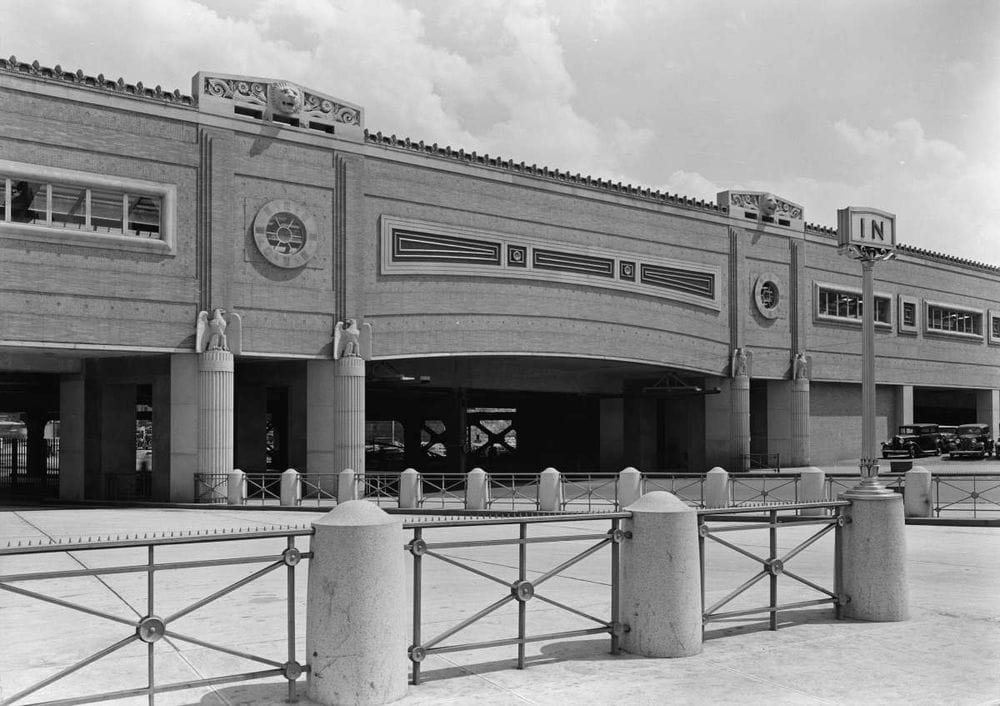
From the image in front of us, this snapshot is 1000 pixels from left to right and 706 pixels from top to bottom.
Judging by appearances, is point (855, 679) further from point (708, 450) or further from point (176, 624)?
point (708, 450)

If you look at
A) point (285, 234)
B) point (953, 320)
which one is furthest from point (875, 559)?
point (953, 320)

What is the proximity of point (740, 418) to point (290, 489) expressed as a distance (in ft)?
81.9

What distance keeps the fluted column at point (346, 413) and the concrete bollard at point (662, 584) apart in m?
24.6

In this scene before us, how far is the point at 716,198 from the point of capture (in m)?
45.8

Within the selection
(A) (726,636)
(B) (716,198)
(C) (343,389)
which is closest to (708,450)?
(B) (716,198)

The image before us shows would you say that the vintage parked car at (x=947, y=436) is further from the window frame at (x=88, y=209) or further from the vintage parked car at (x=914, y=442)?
the window frame at (x=88, y=209)

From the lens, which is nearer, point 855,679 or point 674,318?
point 855,679

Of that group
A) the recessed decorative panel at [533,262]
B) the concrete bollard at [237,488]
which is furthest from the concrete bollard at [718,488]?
the recessed decorative panel at [533,262]

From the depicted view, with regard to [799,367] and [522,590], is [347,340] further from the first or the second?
[799,367]

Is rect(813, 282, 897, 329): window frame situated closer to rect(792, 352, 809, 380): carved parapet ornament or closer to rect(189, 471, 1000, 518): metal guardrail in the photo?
rect(792, 352, 809, 380): carved parapet ornament

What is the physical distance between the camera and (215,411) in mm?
29328

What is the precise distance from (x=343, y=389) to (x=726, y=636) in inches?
960

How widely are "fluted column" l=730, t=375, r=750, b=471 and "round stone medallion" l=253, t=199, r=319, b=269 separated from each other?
22472mm

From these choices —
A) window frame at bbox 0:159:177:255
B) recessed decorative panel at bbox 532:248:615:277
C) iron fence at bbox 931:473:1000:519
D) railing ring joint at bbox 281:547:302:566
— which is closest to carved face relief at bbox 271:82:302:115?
window frame at bbox 0:159:177:255
